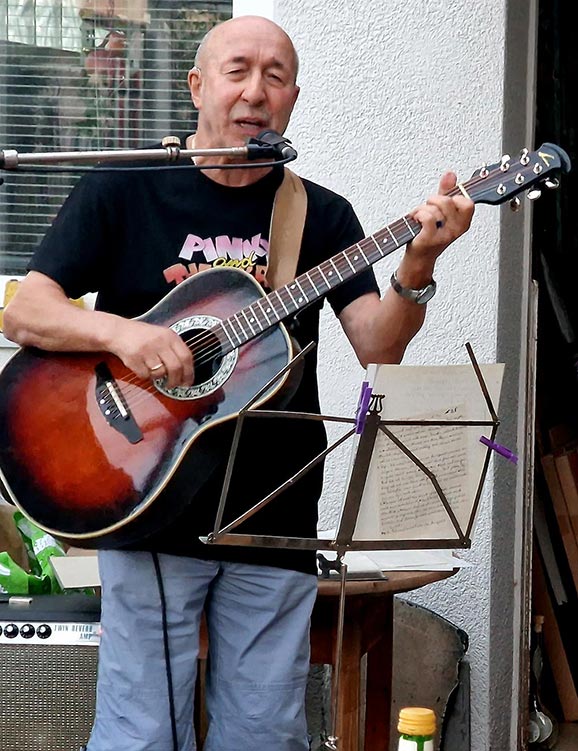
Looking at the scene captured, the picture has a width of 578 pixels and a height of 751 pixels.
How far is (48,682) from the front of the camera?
9.30ft

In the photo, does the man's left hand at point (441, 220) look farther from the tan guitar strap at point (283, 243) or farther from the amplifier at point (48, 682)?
the amplifier at point (48, 682)

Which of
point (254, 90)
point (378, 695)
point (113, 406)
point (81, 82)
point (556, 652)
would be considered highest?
point (81, 82)

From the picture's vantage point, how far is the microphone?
2.19 meters

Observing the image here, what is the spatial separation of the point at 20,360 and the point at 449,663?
5.23ft

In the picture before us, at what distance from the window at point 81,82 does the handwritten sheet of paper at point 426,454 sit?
196 cm

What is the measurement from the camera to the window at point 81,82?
155 inches

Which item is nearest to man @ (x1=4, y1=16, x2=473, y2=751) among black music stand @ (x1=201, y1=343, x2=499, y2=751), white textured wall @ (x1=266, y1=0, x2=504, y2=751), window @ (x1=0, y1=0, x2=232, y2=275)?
black music stand @ (x1=201, y1=343, x2=499, y2=751)

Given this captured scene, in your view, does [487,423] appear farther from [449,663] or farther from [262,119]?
[449,663]

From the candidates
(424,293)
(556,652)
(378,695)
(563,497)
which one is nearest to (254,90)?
(424,293)

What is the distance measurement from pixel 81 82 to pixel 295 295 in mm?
1834

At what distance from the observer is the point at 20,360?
8.28ft

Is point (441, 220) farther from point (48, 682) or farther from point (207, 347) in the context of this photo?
point (48, 682)

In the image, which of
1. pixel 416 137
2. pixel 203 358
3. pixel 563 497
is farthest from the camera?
pixel 563 497

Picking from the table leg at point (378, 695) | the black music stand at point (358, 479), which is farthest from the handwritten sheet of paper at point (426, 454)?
the table leg at point (378, 695)
